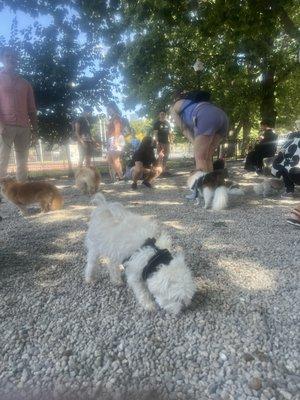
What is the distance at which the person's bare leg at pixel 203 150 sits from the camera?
5.21 metres

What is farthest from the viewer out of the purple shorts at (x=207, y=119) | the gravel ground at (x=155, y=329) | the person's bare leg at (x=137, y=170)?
the person's bare leg at (x=137, y=170)

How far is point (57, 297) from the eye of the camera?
2645 millimetres

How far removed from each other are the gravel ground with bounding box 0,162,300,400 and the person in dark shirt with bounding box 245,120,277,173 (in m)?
5.70

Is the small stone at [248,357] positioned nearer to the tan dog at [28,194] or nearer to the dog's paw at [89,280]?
the dog's paw at [89,280]

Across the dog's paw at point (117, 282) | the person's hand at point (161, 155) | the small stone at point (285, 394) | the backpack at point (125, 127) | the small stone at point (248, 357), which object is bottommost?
the small stone at point (285, 394)

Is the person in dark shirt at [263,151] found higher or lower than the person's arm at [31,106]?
lower

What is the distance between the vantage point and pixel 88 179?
686cm

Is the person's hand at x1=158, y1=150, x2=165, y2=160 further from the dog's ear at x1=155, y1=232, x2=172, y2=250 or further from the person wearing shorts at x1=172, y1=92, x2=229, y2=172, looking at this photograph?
the dog's ear at x1=155, y1=232, x2=172, y2=250

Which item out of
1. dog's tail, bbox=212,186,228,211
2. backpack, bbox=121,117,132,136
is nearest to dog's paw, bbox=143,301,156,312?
dog's tail, bbox=212,186,228,211

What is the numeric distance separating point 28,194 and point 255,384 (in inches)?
171

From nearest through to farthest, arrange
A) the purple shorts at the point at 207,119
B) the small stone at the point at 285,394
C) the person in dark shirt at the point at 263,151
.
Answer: the small stone at the point at 285,394 < the purple shorts at the point at 207,119 < the person in dark shirt at the point at 263,151

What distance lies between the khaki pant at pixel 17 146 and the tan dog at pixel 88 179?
1.43 metres

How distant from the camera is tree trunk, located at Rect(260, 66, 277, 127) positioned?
47.4ft

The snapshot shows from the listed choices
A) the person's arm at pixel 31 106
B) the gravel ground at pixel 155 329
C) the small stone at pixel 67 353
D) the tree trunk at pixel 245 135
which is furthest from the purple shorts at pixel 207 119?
the tree trunk at pixel 245 135
